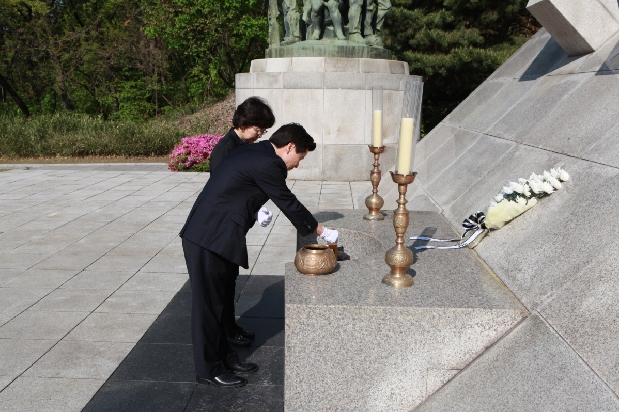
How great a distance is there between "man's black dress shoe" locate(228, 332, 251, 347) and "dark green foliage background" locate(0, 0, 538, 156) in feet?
44.8

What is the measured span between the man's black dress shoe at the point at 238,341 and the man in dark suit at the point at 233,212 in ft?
2.46

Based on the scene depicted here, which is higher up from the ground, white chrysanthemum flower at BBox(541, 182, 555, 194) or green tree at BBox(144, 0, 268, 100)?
white chrysanthemum flower at BBox(541, 182, 555, 194)

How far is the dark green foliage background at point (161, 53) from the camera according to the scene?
66.2 ft

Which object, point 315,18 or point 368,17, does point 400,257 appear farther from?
point 368,17

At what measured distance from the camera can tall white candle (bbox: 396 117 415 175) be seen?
9.25 ft

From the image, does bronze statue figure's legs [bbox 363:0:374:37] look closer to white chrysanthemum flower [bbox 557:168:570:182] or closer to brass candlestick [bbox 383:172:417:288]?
white chrysanthemum flower [bbox 557:168:570:182]

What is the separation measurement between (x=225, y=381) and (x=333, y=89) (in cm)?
892

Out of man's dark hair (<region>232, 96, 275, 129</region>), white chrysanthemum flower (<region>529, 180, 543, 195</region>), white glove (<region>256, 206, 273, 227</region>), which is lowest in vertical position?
white glove (<region>256, 206, 273, 227</region>)

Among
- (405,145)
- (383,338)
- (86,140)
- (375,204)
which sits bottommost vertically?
(86,140)

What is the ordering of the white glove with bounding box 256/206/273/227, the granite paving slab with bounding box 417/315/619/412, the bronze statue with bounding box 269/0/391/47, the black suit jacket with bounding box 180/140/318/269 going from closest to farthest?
1. the granite paving slab with bounding box 417/315/619/412
2. the black suit jacket with bounding box 180/140/318/269
3. the white glove with bounding box 256/206/273/227
4. the bronze statue with bounding box 269/0/391/47

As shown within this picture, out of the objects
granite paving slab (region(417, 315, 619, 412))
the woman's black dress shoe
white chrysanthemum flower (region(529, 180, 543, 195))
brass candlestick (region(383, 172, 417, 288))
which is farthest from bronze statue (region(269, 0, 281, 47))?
granite paving slab (region(417, 315, 619, 412))

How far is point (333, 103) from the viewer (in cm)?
1199

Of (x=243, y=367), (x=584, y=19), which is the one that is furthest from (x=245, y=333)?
(x=584, y=19)

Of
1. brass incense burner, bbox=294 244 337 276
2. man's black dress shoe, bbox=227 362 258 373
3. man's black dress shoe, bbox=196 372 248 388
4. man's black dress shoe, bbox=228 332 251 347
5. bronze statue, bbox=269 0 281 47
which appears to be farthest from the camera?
bronze statue, bbox=269 0 281 47
